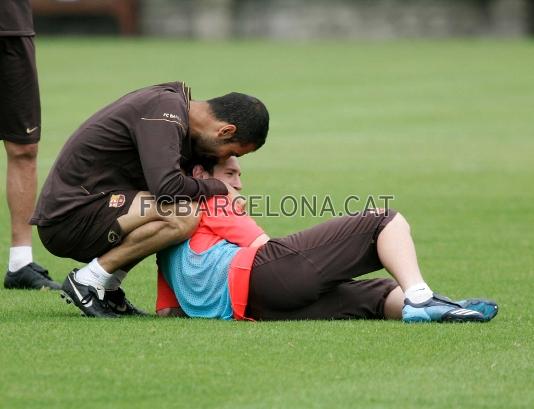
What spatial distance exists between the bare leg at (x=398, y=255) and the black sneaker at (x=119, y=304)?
145cm

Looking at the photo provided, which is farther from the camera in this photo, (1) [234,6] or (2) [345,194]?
(1) [234,6]

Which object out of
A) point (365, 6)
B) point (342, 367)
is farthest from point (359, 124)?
point (365, 6)

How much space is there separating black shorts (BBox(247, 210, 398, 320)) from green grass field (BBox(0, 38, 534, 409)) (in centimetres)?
17

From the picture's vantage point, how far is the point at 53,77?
29.0 metres

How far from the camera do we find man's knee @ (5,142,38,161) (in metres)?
9.34

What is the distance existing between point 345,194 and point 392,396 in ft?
25.7

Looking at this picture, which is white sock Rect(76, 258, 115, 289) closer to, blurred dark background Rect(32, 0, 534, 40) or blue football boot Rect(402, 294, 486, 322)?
blue football boot Rect(402, 294, 486, 322)

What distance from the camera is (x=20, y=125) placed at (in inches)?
365

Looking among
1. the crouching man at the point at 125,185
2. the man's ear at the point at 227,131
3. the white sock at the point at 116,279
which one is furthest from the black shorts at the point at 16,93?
the man's ear at the point at 227,131

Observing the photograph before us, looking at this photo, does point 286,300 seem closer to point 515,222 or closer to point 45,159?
point 515,222

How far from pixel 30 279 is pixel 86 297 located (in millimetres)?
1368

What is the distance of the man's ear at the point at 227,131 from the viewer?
7574 mm

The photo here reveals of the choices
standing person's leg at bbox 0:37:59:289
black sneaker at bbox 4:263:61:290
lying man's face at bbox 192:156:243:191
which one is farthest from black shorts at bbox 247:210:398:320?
standing person's leg at bbox 0:37:59:289

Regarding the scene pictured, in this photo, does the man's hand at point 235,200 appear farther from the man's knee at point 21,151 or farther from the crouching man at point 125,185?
the man's knee at point 21,151
